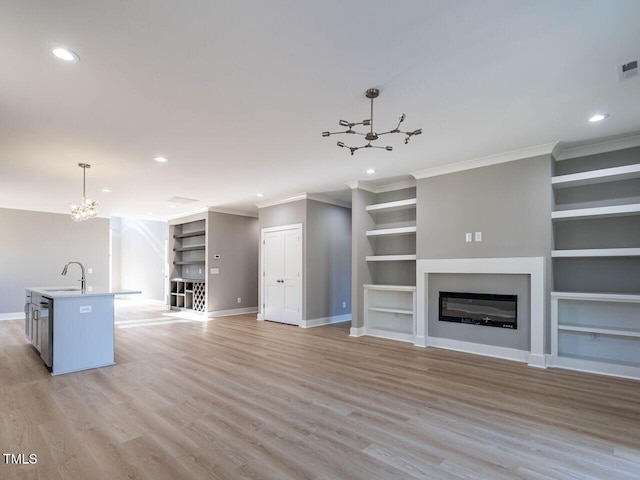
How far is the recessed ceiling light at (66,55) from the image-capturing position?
7.36ft

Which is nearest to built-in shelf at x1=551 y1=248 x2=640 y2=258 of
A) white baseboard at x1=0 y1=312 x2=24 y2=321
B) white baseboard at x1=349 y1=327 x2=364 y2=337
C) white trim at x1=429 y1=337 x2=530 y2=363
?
white trim at x1=429 y1=337 x2=530 y2=363

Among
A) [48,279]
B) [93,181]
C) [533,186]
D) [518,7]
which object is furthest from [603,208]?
[48,279]

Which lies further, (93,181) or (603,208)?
(93,181)

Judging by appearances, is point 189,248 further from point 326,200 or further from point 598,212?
point 598,212

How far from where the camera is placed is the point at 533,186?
4.19 metres

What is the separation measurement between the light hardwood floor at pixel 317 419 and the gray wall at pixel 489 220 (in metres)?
0.49

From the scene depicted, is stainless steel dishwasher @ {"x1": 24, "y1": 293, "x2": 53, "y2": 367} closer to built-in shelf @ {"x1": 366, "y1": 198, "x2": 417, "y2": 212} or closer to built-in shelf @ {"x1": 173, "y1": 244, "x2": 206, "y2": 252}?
built-in shelf @ {"x1": 173, "y1": 244, "x2": 206, "y2": 252}

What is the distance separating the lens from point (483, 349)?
457cm

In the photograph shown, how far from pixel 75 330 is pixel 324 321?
14.3 ft

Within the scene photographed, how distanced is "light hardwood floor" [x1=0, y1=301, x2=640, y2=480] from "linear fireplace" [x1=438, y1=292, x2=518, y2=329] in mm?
511

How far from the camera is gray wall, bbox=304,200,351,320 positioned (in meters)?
6.86

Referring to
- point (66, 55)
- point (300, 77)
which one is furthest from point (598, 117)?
point (66, 55)

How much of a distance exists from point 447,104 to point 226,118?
2091mm

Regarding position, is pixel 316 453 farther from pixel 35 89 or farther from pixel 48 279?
pixel 48 279
